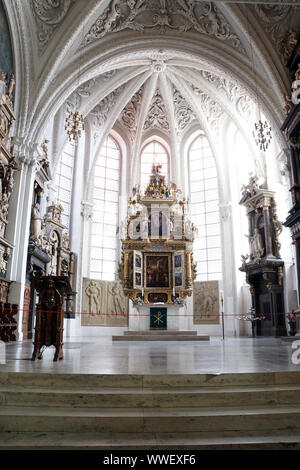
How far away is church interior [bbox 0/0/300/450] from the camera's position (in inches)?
125

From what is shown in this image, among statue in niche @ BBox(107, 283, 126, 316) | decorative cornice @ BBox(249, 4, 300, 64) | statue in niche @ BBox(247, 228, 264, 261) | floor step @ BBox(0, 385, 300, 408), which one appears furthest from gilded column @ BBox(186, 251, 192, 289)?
floor step @ BBox(0, 385, 300, 408)

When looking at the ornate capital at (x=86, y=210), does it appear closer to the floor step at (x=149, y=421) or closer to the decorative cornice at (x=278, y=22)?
the decorative cornice at (x=278, y=22)

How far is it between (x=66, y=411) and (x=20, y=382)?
73cm

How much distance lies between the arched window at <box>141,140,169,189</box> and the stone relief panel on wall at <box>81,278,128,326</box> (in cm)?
684

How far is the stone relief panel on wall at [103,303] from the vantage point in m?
17.6

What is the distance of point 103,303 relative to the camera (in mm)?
18109

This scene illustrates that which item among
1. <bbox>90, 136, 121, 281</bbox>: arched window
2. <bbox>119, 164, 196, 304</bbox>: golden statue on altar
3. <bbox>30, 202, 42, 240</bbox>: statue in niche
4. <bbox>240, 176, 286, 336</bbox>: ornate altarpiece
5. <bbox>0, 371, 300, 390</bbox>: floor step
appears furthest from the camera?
<bbox>90, 136, 121, 281</bbox>: arched window

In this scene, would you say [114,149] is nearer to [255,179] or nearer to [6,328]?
[255,179]

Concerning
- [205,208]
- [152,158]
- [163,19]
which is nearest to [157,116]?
[152,158]

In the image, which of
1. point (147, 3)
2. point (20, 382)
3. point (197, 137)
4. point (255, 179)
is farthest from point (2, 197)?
point (197, 137)

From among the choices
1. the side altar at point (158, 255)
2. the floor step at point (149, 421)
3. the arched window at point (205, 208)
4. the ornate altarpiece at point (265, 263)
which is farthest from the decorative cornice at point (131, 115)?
the floor step at point (149, 421)

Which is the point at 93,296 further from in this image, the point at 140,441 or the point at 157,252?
the point at 140,441

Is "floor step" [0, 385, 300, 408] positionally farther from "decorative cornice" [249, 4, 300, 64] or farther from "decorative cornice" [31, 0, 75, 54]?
"decorative cornice" [31, 0, 75, 54]

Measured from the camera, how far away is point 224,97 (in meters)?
17.9
